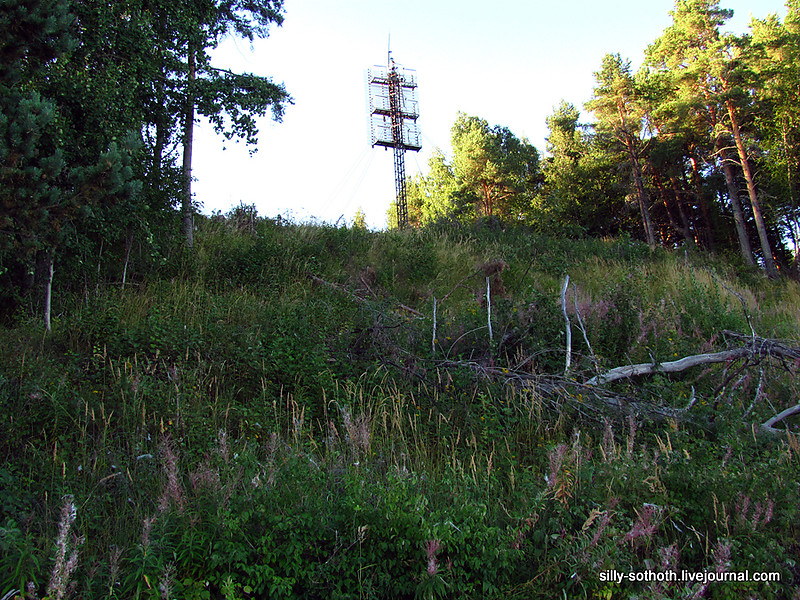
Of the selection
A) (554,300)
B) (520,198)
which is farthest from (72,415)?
(520,198)

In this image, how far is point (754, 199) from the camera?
20406 mm

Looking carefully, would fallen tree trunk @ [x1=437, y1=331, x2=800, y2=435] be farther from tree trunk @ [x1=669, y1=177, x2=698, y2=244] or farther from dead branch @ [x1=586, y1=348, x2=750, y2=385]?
tree trunk @ [x1=669, y1=177, x2=698, y2=244]

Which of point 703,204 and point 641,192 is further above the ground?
point 641,192

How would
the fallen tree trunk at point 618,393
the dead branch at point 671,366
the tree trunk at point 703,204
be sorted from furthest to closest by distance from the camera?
1. the tree trunk at point 703,204
2. the dead branch at point 671,366
3. the fallen tree trunk at point 618,393

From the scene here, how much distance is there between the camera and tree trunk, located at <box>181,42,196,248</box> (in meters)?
8.48

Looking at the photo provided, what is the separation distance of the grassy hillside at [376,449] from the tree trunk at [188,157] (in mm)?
1000

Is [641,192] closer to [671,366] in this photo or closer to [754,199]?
[754,199]

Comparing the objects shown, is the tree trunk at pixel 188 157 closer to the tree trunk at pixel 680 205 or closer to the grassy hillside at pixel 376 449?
the grassy hillside at pixel 376 449

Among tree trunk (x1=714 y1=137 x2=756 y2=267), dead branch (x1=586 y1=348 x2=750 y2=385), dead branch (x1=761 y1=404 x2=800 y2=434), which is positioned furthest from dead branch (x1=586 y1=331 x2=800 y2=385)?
tree trunk (x1=714 y1=137 x2=756 y2=267)

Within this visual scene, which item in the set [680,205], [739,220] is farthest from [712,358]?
[680,205]

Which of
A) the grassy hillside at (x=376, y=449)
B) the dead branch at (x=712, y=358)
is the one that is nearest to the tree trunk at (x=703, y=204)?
the grassy hillside at (x=376, y=449)

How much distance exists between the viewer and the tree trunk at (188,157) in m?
8.48

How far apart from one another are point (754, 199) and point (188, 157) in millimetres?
21705

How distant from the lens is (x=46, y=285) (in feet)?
20.9
